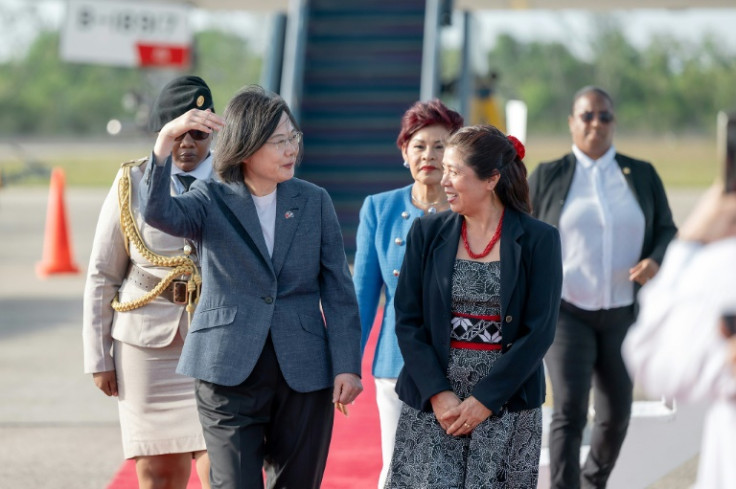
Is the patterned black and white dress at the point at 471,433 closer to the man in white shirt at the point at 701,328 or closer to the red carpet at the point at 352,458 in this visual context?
the man in white shirt at the point at 701,328

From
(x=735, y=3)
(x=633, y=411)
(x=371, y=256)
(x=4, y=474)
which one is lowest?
(x=4, y=474)

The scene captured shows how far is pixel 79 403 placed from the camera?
26.7ft

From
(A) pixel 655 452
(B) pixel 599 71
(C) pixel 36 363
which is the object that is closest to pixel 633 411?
(A) pixel 655 452

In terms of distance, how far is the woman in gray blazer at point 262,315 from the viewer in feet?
12.7

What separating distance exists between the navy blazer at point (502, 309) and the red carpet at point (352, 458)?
6.31ft

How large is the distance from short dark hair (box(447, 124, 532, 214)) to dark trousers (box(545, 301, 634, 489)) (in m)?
1.45

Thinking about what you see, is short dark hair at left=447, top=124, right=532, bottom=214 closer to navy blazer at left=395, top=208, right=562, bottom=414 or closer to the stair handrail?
navy blazer at left=395, top=208, right=562, bottom=414

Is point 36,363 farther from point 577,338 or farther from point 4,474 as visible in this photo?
point 577,338

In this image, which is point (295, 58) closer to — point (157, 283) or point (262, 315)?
point (157, 283)

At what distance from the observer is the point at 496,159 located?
3.93 metres

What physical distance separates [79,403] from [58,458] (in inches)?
56.8

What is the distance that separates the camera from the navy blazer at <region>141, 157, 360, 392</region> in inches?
153

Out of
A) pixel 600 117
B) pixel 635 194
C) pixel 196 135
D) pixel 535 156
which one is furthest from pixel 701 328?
pixel 535 156

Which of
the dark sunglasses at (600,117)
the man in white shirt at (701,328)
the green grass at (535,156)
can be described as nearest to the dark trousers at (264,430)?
the man in white shirt at (701,328)
